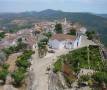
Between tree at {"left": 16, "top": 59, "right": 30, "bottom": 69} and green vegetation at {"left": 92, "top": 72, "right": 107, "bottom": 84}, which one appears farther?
tree at {"left": 16, "top": 59, "right": 30, "bottom": 69}

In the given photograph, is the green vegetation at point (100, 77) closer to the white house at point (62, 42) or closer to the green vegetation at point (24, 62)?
the green vegetation at point (24, 62)

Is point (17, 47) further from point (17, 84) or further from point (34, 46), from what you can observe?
point (17, 84)

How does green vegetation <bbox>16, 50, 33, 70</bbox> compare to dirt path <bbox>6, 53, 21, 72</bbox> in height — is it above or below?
above

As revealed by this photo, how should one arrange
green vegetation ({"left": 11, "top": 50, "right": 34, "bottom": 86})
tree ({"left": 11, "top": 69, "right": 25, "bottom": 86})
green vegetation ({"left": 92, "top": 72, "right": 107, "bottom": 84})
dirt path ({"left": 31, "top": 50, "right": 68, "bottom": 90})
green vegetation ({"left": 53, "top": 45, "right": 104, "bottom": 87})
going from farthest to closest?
green vegetation ({"left": 11, "top": 50, "right": 34, "bottom": 86}), tree ({"left": 11, "top": 69, "right": 25, "bottom": 86}), dirt path ({"left": 31, "top": 50, "right": 68, "bottom": 90}), green vegetation ({"left": 53, "top": 45, "right": 104, "bottom": 87}), green vegetation ({"left": 92, "top": 72, "right": 107, "bottom": 84})

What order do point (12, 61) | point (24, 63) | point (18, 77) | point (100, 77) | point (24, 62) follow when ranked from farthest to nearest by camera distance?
1. point (12, 61)
2. point (24, 62)
3. point (24, 63)
4. point (18, 77)
5. point (100, 77)

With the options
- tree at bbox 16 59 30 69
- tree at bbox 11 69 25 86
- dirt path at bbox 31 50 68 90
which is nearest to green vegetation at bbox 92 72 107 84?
dirt path at bbox 31 50 68 90

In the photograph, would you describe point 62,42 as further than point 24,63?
Yes

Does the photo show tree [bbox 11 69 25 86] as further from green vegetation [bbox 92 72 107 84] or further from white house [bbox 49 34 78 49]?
white house [bbox 49 34 78 49]

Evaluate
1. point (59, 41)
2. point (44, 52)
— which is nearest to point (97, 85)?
point (44, 52)

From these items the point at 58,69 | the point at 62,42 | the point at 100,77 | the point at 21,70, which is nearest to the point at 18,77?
the point at 21,70

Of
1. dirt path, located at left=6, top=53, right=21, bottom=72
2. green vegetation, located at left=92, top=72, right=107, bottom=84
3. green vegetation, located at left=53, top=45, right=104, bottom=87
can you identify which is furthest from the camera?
dirt path, located at left=6, top=53, right=21, bottom=72

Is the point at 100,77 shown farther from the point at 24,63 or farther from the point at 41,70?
the point at 24,63

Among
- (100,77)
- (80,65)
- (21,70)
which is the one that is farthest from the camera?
(21,70)
